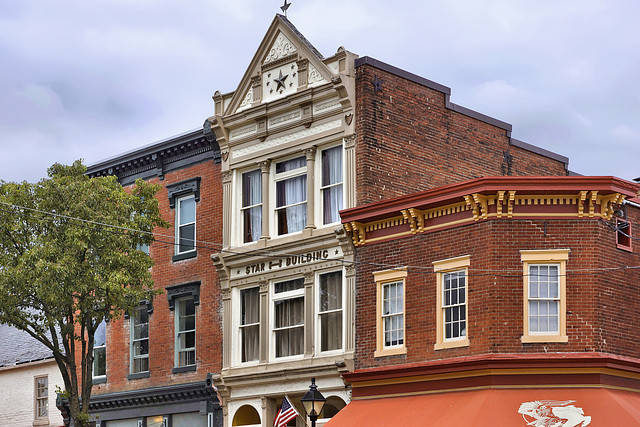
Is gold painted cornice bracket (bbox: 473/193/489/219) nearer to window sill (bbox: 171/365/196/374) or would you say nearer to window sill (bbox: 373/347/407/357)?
window sill (bbox: 373/347/407/357)

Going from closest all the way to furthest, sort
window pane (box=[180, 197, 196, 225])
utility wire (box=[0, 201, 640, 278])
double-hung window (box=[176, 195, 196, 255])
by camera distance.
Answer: utility wire (box=[0, 201, 640, 278]), double-hung window (box=[176, 195, 196, 255]), window pane (box=[180, 197, 196, 225])

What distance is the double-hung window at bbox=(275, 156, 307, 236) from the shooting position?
30.2 meters

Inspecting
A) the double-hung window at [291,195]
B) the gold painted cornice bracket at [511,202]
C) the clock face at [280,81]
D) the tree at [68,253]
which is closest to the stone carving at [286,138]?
the double-hung window at [291,195]

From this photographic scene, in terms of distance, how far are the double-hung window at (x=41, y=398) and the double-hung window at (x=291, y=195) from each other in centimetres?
1364

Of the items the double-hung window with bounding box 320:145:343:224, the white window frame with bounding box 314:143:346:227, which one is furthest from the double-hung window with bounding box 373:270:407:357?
the white window frame with bounding box 314:143:346:227

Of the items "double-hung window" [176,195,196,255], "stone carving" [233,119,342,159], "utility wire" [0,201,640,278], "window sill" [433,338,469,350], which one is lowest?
"window sill" [433,338,469,350]

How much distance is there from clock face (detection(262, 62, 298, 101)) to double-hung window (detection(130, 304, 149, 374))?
8663 millimetres

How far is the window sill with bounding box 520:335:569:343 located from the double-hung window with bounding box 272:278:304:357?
7.46 meters

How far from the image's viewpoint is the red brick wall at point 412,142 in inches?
1131

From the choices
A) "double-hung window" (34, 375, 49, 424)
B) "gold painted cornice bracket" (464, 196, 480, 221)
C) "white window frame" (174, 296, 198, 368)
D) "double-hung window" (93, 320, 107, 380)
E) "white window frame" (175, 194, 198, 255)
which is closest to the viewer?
"gold painted cornice bracket" (464, 196, 480, 221)

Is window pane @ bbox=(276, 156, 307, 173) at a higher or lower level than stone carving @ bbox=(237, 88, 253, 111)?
lower

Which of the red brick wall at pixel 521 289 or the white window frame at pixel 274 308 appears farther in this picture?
the white window frame at pixel 274 308

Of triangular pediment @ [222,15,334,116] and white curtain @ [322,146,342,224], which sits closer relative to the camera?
white curtain @ [322,146,342,224]

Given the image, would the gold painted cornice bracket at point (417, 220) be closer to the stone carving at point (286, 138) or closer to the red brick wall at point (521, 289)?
the red brick wall at point (521, 289)
